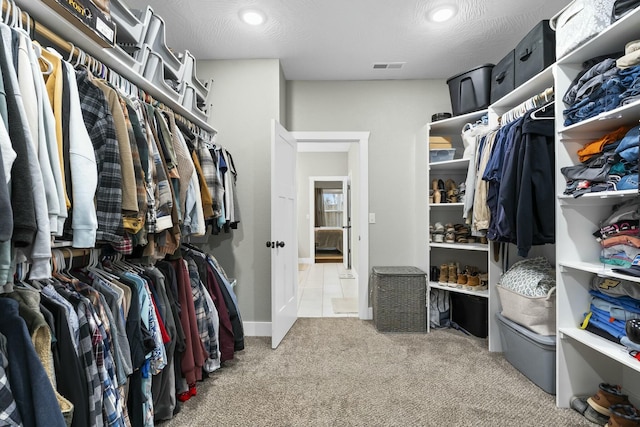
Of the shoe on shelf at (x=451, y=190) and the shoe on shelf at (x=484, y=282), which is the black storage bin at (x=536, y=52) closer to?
the shoe on shelf at (x=451, y=190)

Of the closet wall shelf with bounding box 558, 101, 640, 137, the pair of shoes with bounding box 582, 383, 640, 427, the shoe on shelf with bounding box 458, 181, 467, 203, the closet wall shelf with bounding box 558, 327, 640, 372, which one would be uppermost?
the closet wall shelf with bounding box 558, 101, 640, 137

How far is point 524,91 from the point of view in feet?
6.91

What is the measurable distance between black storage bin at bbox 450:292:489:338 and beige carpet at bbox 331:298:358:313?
3.47ft

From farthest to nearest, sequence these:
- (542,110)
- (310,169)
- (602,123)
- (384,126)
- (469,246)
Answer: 1. (310,169)
2. (384,126)
3. (469,246)
4. (542,110)
5. (602,123)

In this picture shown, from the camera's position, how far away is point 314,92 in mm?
3225

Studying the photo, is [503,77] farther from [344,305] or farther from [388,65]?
[344,305]

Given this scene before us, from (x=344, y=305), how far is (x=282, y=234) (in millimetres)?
1459

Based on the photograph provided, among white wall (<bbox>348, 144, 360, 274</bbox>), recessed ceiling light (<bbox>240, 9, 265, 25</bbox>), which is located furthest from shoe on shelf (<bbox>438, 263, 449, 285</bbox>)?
recessed ceiling light (<bbox>240, 9, 265, 25</bbox>)

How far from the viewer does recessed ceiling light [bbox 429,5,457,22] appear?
2094 mm

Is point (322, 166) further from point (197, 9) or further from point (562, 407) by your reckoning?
point (562, 407)

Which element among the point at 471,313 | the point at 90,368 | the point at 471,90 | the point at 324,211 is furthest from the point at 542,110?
the point at 324,211

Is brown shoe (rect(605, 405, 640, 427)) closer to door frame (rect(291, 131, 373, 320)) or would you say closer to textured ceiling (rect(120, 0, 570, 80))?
door frame (rect(291, 131, 373, 320))

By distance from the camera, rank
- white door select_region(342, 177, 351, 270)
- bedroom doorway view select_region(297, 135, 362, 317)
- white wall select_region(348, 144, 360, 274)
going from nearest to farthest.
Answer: white wall select_region(348, 144, 360, 274), white door select_region(342, 177, 351, 270), bedroom doorway view select_region(297, 135, 362, 317)

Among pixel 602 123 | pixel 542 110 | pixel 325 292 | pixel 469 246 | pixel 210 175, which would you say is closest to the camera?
pixel 602 123
